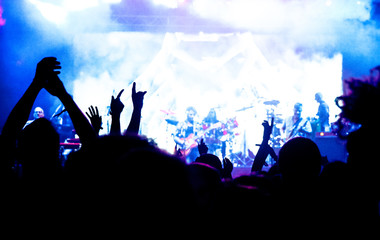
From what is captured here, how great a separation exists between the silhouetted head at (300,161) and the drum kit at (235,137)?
732cm

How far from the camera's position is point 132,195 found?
2.18 ft

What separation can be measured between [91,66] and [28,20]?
2154mm

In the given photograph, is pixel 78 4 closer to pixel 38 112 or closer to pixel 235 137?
pixel 38 112

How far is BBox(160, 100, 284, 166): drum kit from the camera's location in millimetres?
9055

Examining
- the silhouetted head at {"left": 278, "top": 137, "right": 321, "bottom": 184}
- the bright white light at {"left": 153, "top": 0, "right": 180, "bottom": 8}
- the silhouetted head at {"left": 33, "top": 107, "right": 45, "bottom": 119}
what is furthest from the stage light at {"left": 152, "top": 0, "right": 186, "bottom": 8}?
the silhouetted head at {"left": 278, "top": 137, "right": 321, "bottom": 184}

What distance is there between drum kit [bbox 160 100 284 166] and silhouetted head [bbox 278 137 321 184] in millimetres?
7319

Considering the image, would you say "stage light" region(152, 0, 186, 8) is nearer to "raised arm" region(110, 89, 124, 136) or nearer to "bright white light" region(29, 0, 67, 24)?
"bright white light" region(29, 0, 67, 24)

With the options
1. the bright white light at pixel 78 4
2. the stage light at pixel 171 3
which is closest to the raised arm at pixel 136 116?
the stage light at pixel 171 3

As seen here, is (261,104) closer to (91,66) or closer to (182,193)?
(91,66)

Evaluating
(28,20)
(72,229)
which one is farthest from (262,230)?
(28,20)

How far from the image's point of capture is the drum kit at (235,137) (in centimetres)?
905

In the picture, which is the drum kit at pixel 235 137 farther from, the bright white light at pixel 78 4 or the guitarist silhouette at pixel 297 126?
the bright white light at pixel 78 4

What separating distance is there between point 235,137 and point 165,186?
8757 mm

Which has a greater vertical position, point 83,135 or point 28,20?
point 28,20
